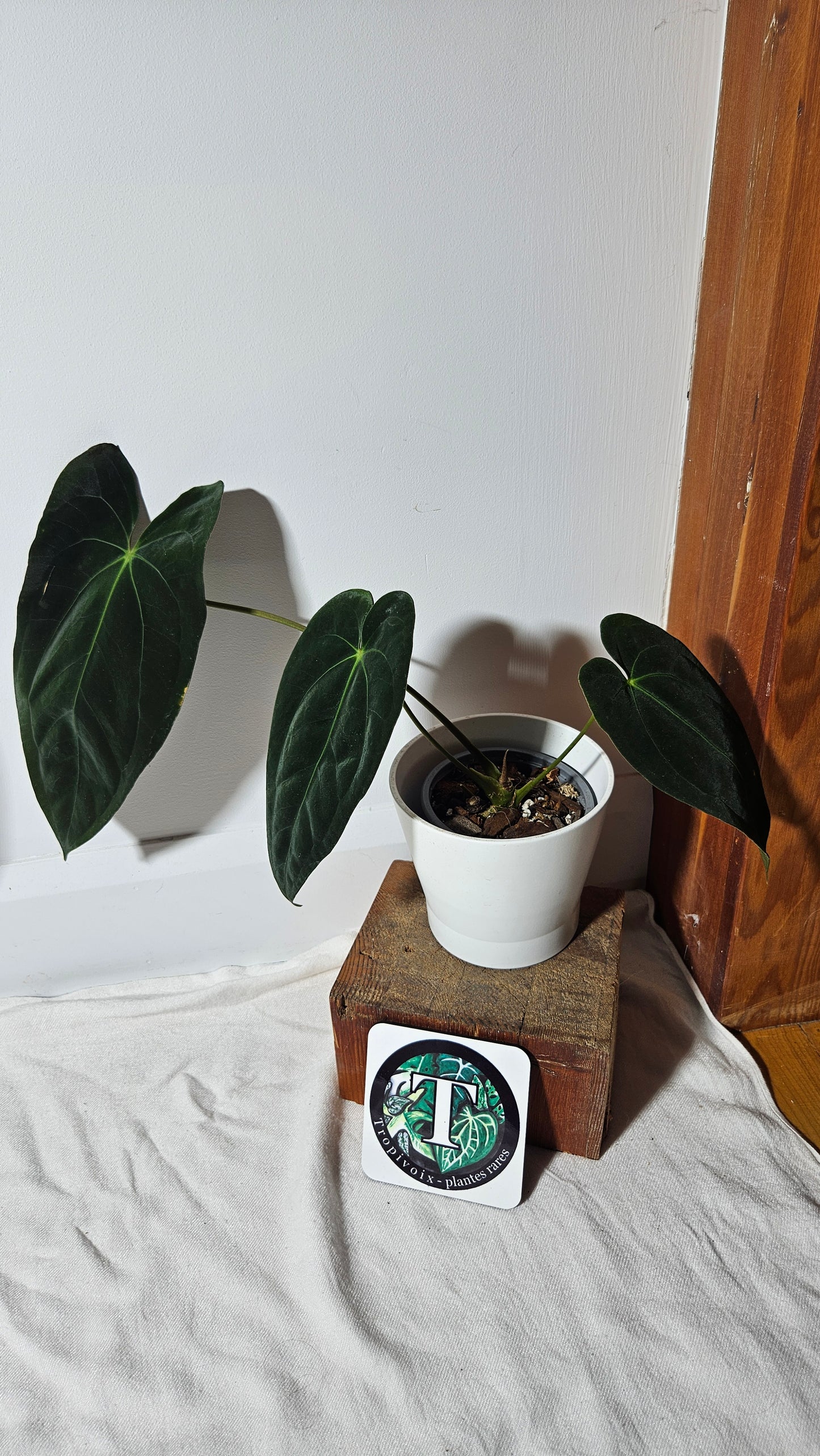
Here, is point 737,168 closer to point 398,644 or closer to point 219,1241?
point 398,644

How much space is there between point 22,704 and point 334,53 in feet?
2.21

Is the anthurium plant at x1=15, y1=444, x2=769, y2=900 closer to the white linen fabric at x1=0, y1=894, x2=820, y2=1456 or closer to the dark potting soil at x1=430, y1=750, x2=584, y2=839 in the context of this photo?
the dark potting soil at x1=430, y1=750, x2=584, y2=839

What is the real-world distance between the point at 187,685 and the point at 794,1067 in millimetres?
871

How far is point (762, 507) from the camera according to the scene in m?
0.91

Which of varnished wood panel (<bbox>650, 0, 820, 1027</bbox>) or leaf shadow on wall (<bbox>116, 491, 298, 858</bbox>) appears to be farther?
leaf shadow on wall (<bbox>116, 491, 298, 858</bbox>)

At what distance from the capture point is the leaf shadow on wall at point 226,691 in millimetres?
1006

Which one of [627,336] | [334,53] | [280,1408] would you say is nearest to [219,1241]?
[280,1408]

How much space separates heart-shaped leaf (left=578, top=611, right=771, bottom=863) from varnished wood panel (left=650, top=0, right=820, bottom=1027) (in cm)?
15

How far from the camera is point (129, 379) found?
2.98 feet

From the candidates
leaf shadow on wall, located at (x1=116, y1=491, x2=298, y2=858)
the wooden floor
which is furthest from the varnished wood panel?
leaf shadow on wall, located at (x1=116, y1=491, x2=298, y2=858)

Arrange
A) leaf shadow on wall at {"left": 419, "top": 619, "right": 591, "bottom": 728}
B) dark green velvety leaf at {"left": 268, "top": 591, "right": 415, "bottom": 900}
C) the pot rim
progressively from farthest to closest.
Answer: leaf shadow on wall at {"left": 419, "top": 619, "right": 591, "bottom": 728}, the pot rim, dark green velvety leaf at {"left": 268, "top": 591, "right": 415, "bottom": 900}

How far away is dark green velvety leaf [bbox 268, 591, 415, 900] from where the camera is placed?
0.75 m

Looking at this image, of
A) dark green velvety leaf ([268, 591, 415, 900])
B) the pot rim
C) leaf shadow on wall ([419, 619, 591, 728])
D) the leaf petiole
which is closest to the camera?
dark green velvety leaf ([268, 591, 415, 900])

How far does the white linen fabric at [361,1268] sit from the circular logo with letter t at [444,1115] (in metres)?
0.04
